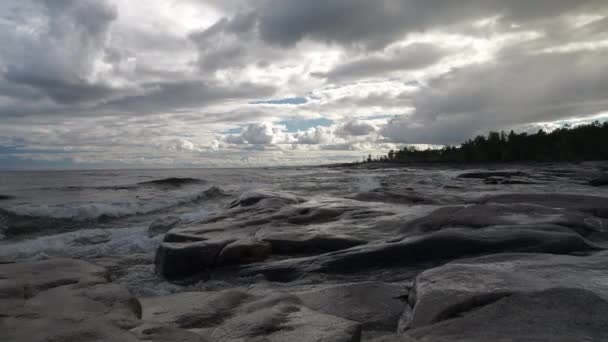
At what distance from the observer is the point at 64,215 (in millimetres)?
11430

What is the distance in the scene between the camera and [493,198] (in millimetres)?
7699

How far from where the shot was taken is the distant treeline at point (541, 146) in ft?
193

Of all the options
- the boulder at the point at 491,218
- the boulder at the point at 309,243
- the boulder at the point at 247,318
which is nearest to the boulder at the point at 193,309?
the boulder at the point at 247,318

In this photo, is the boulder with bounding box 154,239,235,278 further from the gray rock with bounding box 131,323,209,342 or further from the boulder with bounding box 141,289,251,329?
the gray rock with bounding box 131,323,209,342

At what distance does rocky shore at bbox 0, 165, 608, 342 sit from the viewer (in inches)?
73.9

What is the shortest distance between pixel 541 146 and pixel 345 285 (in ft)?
244

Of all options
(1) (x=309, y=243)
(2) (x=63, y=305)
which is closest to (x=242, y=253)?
(1) (x=309, y=243)

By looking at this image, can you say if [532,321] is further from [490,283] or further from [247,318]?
[247,318]

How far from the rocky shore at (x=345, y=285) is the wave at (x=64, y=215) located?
5797 millimetres

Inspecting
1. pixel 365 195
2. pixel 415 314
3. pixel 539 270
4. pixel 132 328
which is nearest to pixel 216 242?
pixel 132 328

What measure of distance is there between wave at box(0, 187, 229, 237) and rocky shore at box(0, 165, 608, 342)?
228 inches

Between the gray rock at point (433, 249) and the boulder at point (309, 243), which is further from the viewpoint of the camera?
the boulder at point (309, 243)

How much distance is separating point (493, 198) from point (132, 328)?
24.3 feet

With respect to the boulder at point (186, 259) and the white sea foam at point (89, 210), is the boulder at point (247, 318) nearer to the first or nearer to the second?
the boulder at point (186, 259)
